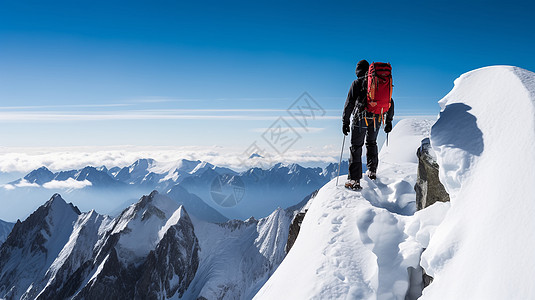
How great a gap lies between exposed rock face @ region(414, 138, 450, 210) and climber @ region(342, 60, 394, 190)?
1.91 metres

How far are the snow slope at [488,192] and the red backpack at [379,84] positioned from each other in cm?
236

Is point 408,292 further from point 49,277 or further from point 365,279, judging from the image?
point 49,277

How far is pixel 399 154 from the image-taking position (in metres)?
18.5

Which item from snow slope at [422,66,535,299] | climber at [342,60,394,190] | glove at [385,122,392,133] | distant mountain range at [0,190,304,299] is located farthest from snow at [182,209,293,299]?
snow slope at [422,66,535,299]

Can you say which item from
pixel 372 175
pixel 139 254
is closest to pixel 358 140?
pixel 372 175

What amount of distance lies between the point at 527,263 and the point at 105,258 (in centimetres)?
15217

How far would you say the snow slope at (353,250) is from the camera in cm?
699

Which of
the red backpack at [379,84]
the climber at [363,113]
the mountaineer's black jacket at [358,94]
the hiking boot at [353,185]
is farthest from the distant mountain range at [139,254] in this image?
the red backpack at [379,84]

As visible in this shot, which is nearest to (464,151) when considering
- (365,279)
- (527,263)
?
(527,263)

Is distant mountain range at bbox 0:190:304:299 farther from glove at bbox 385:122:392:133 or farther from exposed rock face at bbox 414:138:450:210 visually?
exposed rock face at bbox 414:138:450:210

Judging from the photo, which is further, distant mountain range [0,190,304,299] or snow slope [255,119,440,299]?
distant mountain range [0,190,304,299]

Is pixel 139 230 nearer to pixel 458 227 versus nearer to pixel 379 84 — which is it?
pixel 379 84

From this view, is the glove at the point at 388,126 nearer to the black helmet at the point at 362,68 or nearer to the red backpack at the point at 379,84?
the red backpack at the point at 379,84

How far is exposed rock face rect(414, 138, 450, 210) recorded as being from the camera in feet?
29.9
